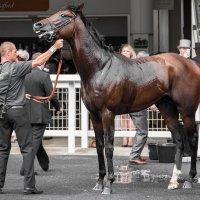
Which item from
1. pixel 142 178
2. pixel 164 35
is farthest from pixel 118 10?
pixel 142 178

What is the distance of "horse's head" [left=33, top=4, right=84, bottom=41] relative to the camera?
32.8 ft

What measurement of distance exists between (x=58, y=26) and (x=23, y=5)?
13299 mm

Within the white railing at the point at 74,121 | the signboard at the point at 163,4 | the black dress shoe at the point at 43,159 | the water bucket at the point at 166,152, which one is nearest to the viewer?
the black dress shoe at the point at 43,159

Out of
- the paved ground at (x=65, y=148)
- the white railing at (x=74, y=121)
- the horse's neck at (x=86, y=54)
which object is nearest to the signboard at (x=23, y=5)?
the paved ground at (x=65, y=148)

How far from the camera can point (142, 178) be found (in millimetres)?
11484

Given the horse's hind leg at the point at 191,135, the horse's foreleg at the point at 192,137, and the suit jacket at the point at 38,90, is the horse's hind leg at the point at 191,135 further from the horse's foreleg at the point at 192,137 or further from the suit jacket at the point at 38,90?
the suit jacket at the point at 38,90

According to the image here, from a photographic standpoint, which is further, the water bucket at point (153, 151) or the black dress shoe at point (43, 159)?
the water bucket at point (153, 151)

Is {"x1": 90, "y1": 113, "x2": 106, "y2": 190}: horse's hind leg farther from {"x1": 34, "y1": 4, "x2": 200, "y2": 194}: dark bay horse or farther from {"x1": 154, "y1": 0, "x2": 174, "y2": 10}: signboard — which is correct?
{"x1": 154, "y1": 0, "x2": 174, "y2": 10}: signboard

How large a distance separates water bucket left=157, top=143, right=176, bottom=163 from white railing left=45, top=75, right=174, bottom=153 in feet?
4.18

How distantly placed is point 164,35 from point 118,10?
1548 mm

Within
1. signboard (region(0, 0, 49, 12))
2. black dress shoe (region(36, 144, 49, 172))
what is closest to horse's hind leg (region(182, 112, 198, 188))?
black dress shoe (region(36, 144, 49, 172))

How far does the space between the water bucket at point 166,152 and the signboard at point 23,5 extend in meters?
10.7

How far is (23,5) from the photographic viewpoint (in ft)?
75.7

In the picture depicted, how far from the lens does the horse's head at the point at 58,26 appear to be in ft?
32.8
